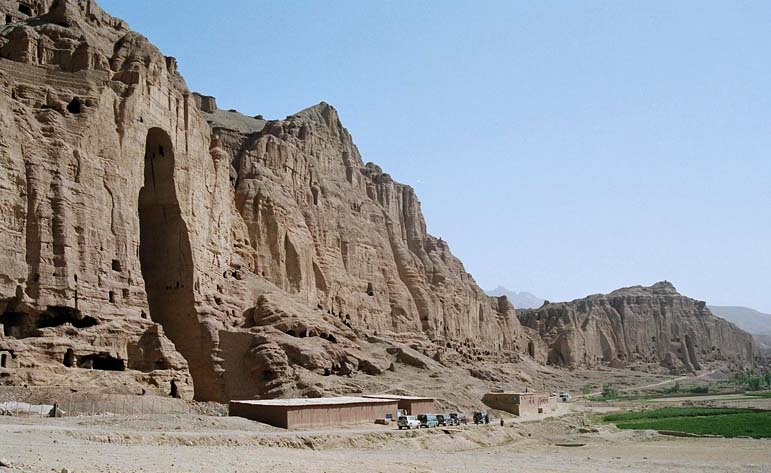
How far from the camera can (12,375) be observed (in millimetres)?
32500

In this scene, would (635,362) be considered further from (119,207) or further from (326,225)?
(119,207)

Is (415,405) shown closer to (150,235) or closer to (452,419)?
(452,419)

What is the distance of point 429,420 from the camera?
41.7 metres

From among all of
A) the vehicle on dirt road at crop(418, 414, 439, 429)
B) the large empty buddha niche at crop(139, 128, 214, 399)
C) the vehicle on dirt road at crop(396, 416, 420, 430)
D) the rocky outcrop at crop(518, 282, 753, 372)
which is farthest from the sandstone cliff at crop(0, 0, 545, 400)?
the rocky outcrop at crop(518, 282, 753, 372)

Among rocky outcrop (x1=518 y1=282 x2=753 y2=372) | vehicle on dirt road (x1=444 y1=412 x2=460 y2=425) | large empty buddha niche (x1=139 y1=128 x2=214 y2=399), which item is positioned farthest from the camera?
rocky outcrop (x1=518 y1=282 x2=753 y2=372)

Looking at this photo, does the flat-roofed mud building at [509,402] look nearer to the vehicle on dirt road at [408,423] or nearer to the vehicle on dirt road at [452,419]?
the vehicle on dirt road at [452,419]

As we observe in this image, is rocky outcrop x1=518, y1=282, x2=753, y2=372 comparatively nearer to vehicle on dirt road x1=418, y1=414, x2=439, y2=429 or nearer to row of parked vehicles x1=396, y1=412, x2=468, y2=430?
row of parked vehicles x1=396, y1=412, x2=468, y2=430

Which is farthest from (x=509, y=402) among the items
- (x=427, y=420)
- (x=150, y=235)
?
(x=150, y=235)

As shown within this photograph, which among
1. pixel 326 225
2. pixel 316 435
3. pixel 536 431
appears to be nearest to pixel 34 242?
pixel 316 435

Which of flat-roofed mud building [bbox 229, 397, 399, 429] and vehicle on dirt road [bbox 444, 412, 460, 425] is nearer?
flat-roofed mud building [bbox 229, 397, 399, 429]

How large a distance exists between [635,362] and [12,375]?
475 ft

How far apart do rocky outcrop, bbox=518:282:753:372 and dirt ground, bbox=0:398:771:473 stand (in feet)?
334

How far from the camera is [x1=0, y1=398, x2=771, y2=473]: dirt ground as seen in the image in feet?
72.0

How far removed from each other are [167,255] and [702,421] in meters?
42.3
